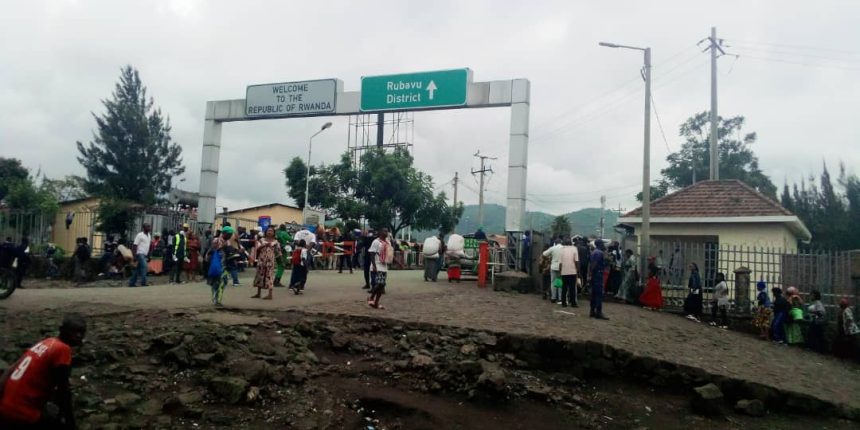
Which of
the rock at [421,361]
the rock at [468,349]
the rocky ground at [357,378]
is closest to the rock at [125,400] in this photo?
the rocky ground at [357,378]

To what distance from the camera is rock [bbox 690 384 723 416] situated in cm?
827

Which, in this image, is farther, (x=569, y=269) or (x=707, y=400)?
(x=569, y=269)

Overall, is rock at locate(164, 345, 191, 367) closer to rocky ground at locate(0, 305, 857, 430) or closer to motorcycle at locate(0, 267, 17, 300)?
rocky ground at locate(0, 305, 857, 430)

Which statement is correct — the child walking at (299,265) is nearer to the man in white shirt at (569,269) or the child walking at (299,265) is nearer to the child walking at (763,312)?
the man in white shirt at (569,269)

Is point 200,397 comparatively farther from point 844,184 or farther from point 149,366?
point 844,184

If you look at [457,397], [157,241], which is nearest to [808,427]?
[457,397]

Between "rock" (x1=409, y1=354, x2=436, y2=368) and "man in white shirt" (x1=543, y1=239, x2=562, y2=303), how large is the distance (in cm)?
557

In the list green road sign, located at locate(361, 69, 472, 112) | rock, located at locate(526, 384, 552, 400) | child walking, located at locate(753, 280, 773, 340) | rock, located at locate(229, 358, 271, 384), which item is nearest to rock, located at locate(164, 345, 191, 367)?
rock, located at locate(229, 358, 271, 384)

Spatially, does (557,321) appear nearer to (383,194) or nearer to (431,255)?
(431,255)

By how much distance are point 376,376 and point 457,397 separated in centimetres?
113

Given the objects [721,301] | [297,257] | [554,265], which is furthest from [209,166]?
[721,301]

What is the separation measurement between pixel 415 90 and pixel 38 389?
513 inches

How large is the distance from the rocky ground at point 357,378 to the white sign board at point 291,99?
9.35m

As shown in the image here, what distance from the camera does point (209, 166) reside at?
1927cm
